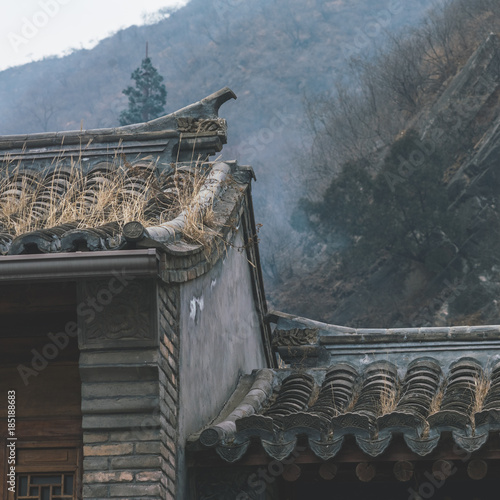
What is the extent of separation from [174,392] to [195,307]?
2.72 ft

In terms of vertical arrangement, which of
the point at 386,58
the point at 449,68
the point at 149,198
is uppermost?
the point at 386,58

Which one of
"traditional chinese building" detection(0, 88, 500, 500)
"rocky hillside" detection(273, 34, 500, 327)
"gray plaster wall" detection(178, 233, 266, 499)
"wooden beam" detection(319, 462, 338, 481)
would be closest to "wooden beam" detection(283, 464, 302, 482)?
"traditional chinese building" detection(0, 88, 500, 500)

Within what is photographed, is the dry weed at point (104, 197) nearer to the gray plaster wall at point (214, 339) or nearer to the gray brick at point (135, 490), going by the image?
the gray plaster wall at point (214, 339)

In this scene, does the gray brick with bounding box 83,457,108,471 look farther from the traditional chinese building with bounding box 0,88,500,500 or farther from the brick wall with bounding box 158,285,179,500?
the brick wall with bounding box 158,285,179,500

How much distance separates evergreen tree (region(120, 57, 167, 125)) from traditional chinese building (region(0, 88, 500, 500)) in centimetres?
3990

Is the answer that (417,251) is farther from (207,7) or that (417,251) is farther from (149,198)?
(207,7)

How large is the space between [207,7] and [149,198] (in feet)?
273

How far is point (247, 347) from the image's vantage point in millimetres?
8656

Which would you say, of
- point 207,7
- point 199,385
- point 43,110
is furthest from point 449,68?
point 207,7

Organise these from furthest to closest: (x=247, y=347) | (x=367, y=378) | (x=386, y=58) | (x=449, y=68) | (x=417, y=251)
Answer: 1. (x=386, y=58)
2. (x=449, y=68)
3. (x=417, y=251)
4. (x=247, y=347)
5. (x=367, y=378)

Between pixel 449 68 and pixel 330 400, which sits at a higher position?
pixel 449 68

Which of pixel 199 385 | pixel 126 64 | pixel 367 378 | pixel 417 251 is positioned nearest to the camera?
pixel 199 385

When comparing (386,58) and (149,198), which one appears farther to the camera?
(386,58)

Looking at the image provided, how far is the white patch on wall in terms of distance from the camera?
6.19 meters
